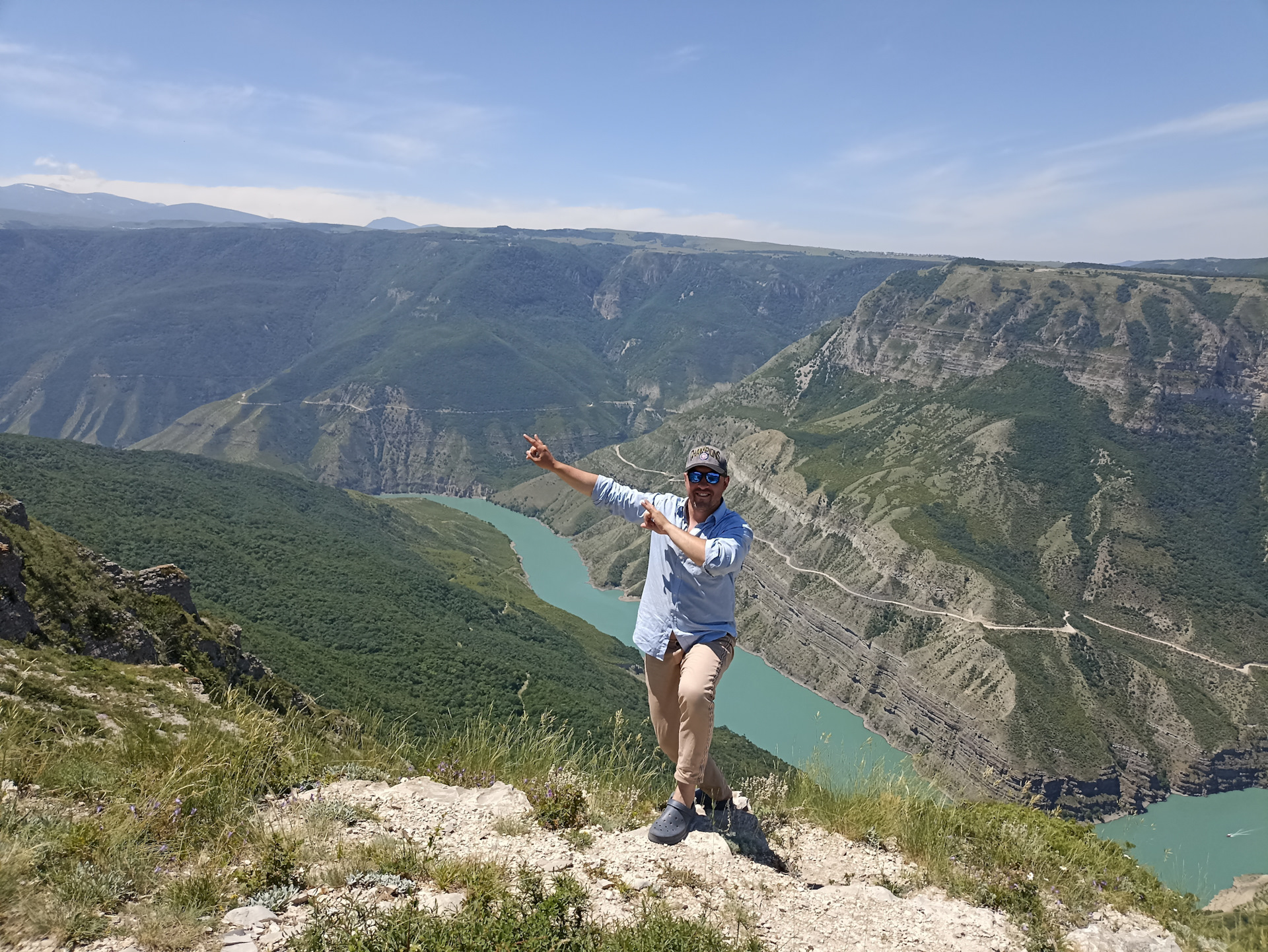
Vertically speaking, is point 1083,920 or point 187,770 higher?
point 187,770

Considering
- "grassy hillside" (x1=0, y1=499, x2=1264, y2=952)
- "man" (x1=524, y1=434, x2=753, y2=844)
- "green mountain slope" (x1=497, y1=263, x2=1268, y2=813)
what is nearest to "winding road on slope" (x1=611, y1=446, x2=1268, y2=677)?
"green mountain slope" (x1=497, y1=263, x2=1268, y2=813)

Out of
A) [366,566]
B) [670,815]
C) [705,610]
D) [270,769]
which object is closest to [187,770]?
[270,769]

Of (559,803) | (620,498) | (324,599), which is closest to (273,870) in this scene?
(559,803)

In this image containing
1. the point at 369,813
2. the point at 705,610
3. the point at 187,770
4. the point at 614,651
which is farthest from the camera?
the point at 614,651

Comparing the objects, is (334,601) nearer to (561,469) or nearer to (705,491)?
(561,469)

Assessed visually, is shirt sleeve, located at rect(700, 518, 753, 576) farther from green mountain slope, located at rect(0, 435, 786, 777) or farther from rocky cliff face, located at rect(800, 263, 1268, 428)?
rocky cliff face, located at rect(800, 263, 1268, 428)

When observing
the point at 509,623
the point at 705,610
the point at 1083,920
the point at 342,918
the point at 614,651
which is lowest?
the point at 614,651

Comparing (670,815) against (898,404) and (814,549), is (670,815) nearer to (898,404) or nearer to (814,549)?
(814,549)

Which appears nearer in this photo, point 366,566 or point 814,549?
point 366,566
